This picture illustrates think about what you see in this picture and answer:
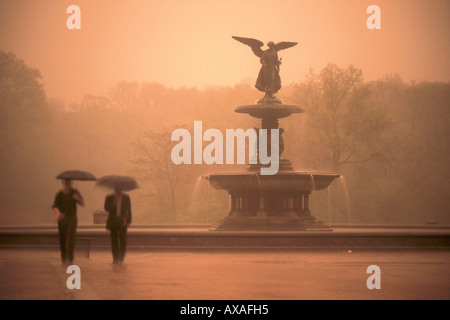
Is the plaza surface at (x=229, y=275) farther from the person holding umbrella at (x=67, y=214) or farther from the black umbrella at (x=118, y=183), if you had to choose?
the black umbrella at (x=118, y=183)

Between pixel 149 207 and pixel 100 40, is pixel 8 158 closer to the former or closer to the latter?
pixel 149 207

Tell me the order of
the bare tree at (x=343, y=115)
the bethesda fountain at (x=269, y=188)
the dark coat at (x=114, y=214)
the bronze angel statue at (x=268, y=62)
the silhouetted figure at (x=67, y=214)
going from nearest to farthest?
the silhouetted figure at (x=67, y=214) → the dark coat at (x=114, y=214) → the bethesda fountain at (x=269, y=188) → the bronze angel statue at (x=268, y=62) → the bare tree at (x=343, y=115)

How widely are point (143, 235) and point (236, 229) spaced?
4.57m

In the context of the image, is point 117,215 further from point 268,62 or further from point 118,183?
point 268,62

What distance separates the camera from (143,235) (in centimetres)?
2214

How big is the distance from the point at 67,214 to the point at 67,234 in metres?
0.45

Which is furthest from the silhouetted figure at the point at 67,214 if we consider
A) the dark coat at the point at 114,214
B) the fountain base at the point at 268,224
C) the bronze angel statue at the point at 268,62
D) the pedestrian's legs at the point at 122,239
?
the bronze angel statue at the point at 268,62

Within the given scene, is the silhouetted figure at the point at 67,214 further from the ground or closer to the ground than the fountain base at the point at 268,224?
further from the ground

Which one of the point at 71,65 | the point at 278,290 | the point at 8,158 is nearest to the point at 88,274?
the point at 278,290

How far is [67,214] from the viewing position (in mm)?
15547

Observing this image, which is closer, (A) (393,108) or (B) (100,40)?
(A) (393,108)

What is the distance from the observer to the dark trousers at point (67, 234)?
15595 millimetres

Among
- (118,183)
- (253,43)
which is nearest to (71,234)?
(118,183)
